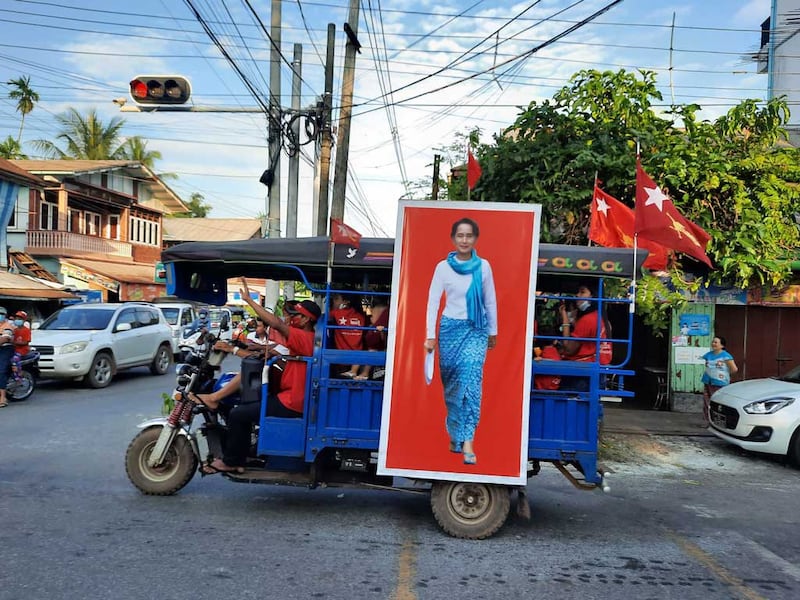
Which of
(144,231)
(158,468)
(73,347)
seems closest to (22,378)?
(73,347)

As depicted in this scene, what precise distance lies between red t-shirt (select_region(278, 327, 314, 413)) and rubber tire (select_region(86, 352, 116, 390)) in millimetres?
9654

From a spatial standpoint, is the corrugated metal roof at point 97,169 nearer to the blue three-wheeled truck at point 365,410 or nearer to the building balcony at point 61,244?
the building balcony at point 61,244

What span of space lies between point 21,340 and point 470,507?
994cm

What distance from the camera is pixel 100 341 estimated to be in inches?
553

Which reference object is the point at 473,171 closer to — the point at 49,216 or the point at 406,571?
the point at 406,571

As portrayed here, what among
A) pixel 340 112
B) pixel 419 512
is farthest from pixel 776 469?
pixel 340 112

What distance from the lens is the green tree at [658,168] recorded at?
10.1 m

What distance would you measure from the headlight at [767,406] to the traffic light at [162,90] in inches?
358

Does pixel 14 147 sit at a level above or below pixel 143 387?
above

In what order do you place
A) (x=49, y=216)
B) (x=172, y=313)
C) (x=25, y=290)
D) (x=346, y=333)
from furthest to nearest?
(x=49, y=216) → (x=172, y=313) → (x=25, y=290) → (x=346, y=333)

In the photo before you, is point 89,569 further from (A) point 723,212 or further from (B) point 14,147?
(B) point 14,147

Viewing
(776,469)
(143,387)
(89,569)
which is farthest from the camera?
(143,387)

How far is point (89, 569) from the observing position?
4.39m

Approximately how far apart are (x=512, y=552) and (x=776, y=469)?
5519 millimetres
